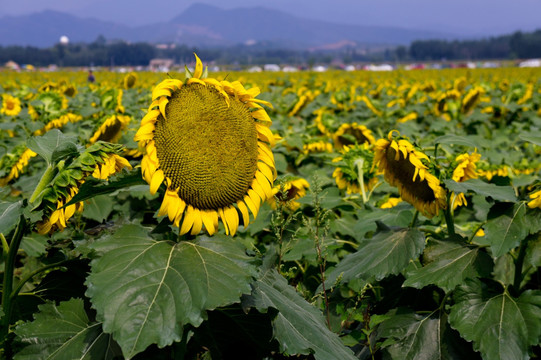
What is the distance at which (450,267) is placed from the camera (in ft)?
6.32

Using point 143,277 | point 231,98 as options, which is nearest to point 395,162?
point 231,98

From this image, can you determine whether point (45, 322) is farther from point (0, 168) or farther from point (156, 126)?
point (0, 168)

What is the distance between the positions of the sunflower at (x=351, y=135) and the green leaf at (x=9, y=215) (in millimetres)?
3143

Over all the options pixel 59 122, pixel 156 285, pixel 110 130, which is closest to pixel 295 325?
pixel 156 285

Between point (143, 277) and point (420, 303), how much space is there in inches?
49.7

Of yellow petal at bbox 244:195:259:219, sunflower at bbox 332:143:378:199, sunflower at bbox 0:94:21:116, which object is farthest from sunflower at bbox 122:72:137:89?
yellow petal at bbox 244:195:259:219

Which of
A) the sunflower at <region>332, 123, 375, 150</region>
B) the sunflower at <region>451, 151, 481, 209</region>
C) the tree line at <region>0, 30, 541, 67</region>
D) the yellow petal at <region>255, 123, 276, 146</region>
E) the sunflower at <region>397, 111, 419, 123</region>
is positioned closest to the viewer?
the yellow petal at <region>255, 123, 276, 146</region>

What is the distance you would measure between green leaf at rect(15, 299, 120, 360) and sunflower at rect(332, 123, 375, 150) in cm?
316

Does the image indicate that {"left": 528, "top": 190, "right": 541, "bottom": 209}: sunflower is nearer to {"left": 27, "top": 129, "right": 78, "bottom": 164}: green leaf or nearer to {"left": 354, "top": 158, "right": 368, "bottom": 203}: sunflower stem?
{"left": 354, "top": 158, "right": 368, "bottom": 203}: sunflower stem

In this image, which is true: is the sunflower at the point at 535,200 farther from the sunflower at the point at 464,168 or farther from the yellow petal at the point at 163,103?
the yellow petal at the point at 163,103

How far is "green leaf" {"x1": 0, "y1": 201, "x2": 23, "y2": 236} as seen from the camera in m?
1.40

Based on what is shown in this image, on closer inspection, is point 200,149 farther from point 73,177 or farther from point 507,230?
point 507,230

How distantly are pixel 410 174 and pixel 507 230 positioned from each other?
43 centimetres

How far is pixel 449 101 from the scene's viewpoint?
7.75 meters
